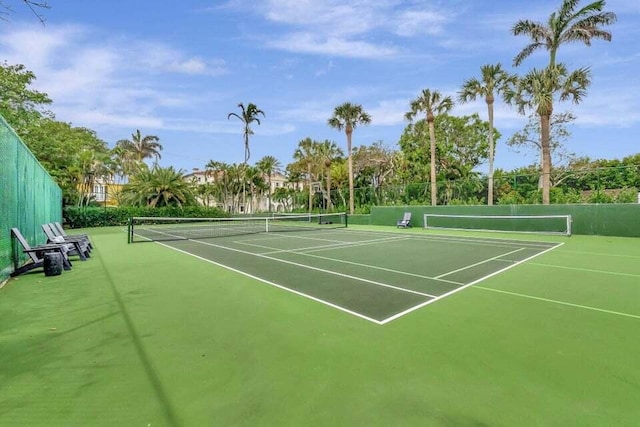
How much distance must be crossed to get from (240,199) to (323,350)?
61.0 meters

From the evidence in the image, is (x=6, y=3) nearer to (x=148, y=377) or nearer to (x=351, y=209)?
(x=148, y=377)

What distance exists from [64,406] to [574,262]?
10268 mm

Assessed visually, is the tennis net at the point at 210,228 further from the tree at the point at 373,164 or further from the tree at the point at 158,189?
the tree at the point at 373,164

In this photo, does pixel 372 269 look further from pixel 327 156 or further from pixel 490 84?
pixel 327 156

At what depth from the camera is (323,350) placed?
3455 mm

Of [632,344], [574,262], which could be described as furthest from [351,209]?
[632,344]

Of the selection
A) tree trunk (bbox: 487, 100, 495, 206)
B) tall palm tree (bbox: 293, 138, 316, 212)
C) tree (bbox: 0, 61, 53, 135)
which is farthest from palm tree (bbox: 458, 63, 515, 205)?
tree (bbox: 0, 61, 53, 135)

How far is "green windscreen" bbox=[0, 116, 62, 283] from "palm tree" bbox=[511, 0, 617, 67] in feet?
77.6

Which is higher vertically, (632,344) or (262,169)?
(262,169)

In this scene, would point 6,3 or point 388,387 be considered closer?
point 388,387

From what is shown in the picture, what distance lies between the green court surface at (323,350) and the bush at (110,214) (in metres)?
23.8

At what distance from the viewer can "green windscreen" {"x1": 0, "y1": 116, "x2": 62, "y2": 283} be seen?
21.6 feet

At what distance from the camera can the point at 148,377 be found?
2916 millimetres

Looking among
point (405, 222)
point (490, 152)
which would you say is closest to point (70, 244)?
point (405, 222)
